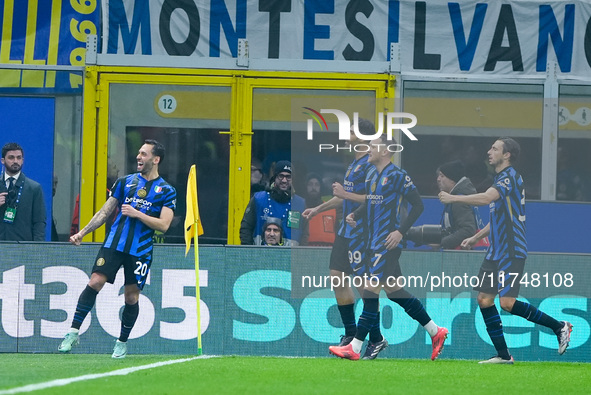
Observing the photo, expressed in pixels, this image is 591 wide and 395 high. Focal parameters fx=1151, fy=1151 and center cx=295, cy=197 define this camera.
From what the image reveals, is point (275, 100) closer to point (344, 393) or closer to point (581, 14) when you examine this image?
A: point (581, 14)

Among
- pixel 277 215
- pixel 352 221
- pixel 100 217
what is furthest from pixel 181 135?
pixel 100 217

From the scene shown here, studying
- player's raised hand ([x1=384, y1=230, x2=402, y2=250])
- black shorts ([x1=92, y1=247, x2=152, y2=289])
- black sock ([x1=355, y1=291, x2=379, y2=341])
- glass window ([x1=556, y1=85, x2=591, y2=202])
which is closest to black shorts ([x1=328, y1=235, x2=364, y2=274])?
player's raised hand ([x1=384, y1=230, x2=402, y2=250])

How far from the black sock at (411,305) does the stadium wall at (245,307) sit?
2.03ft

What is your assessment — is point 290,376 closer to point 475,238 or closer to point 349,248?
point 349,248

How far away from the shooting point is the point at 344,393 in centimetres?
756

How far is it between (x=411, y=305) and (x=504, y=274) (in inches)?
39.3

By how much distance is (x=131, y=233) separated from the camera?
10.7 m

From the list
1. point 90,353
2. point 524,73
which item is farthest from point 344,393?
point 524,73

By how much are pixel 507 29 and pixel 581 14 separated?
0.97m

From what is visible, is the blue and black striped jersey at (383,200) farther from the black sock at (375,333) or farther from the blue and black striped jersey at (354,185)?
the black sock at (375,333)

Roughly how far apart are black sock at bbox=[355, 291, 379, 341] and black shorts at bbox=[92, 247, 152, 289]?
2149 mm

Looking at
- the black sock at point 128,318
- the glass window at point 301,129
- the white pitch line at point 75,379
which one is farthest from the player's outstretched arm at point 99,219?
the glass window at point 301,129

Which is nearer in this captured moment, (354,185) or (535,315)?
(535,315)

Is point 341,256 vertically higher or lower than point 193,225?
lower
